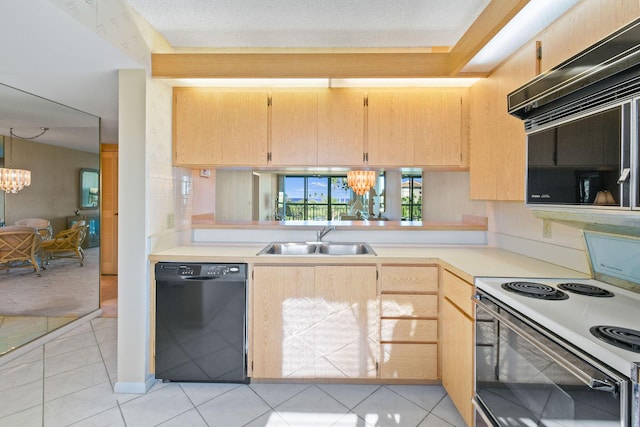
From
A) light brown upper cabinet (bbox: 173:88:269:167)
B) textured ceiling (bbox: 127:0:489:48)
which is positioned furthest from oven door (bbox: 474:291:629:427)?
light brown upper cabinet (bbox: 173:88:269:167)

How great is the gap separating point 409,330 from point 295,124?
→ 67.6 inches

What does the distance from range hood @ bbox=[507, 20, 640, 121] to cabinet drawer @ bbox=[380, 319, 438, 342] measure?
1.40 meters

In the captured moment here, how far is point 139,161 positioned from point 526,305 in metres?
2.33

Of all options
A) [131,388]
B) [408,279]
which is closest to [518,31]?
[408,279]

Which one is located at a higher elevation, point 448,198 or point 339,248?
point 448,198

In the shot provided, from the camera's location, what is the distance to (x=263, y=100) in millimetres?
2482

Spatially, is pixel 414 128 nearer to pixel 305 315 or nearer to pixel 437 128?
pixel 437 128

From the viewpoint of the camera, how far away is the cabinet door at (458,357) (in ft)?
5.51

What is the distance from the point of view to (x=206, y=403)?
6.53 feet

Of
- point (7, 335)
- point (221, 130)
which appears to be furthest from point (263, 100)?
point (7, 335)

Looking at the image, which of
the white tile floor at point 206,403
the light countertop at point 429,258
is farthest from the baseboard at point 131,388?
the light countertop at point 429,258

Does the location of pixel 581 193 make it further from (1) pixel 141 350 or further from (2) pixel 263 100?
(1) pixel 141 350

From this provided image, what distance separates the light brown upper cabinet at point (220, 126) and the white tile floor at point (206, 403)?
1.64 metres

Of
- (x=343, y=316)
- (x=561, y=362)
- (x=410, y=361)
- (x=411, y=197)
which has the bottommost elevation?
(x=410, y=361)
